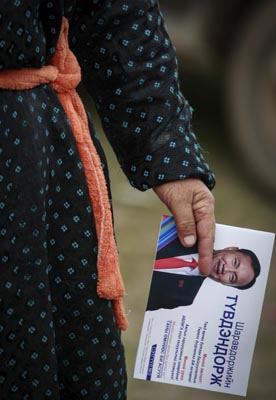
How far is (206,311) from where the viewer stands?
1.85m

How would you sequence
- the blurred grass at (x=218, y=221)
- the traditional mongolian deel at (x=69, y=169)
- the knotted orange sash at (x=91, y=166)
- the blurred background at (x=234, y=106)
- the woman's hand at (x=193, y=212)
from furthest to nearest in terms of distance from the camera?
the blurred background at (x=234, y=106) < the blurred grass at (x=218, y=221) < the woman's hand at (x=193, y=212) < the knotted orange sash at (x=91, y=166) < the traditional mongolian deel at (x=69, y=169)

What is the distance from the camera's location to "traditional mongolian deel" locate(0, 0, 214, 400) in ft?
5.19

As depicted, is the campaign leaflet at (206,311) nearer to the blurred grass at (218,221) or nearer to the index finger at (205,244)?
the index finger at (205,244)

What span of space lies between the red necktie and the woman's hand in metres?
0.02

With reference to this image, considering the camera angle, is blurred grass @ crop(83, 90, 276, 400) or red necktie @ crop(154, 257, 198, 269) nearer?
red necktie @ crop(154, 257, 198, 269)

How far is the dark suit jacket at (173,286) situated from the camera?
1.83m

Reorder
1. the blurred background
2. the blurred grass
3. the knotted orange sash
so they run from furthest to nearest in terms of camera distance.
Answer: the blurred background, the blurred grass, the knotted orange sash

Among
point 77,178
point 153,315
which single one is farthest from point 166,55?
point 153,315

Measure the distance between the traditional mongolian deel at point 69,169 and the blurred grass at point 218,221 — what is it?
1.62 metres

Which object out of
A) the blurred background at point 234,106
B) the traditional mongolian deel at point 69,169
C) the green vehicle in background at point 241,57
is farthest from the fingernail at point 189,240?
the green vehicle in background at point 241,57

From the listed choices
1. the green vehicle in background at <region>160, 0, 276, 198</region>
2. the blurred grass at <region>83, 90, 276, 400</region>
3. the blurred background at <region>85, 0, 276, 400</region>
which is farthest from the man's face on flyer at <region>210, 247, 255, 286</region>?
the green vehicle in background at <region>160, 0, 276, 198</region>

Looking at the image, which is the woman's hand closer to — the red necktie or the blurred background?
the red necktie

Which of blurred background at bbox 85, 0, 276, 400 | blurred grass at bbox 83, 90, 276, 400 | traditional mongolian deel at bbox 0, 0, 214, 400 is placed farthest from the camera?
blurred background at bbox 85, 0, 276, 400

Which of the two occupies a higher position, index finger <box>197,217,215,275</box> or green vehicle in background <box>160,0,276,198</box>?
green vehicle in background <box>160,0,276,198</box>
